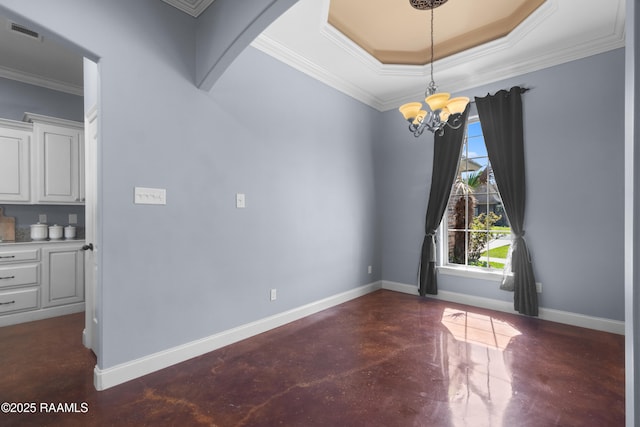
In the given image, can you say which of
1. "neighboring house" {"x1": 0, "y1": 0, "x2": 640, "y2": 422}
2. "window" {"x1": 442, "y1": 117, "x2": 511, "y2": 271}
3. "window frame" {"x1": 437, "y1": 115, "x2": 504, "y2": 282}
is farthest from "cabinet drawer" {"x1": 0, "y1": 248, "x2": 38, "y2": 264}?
"window" {"x1": 442, "y1": 117, "x2": 511, "y2": 271}

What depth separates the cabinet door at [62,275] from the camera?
11.8ft

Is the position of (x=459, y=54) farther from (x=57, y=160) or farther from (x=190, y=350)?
(x=57, y=160)

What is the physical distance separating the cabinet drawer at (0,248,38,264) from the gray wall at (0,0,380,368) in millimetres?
2248

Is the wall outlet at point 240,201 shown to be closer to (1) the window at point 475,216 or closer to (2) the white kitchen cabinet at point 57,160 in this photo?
(2) the white kitchen cabinet at point 57,160

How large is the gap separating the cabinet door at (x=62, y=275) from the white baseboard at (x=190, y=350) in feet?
6.97

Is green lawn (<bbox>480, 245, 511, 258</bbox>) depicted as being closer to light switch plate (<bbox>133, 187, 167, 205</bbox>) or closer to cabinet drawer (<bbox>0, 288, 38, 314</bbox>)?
light switch plate (<bbox>133, 187, 167, 205</bbox>)

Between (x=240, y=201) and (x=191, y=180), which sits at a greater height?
(x=191, y=180)

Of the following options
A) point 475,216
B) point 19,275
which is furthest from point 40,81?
point 475,216

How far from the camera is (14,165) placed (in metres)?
3.57

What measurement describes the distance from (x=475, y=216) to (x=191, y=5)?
13.6 feet

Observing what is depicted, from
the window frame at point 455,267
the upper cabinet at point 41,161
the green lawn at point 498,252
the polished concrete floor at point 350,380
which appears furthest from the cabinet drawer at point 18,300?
the green lawn at point 498,252

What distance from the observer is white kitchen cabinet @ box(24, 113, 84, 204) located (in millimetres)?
3668

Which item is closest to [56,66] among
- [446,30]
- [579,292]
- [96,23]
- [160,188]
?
[96,23]

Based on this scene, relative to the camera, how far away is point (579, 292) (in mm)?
3342
